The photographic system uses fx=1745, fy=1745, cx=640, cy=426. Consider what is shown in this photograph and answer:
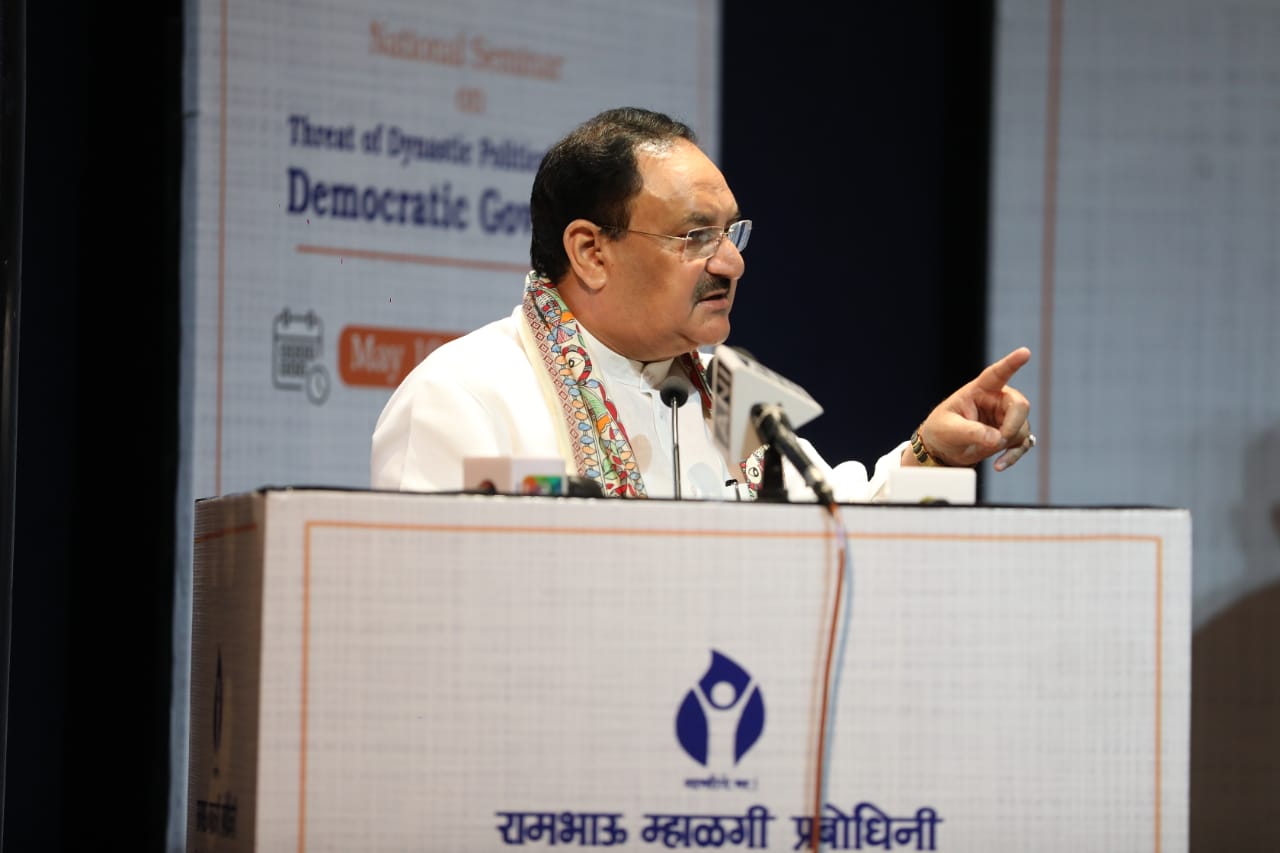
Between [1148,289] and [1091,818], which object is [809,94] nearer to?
[1148,289]

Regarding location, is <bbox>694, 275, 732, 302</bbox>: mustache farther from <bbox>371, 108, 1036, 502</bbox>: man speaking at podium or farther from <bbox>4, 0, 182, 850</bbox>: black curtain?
<bbox>4, 0, 182, 850</bbox>: black curtain

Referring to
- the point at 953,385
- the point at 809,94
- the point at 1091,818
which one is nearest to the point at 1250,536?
the point at 953,385

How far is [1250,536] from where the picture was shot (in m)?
4.35

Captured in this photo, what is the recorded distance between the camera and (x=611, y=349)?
2.81 meters

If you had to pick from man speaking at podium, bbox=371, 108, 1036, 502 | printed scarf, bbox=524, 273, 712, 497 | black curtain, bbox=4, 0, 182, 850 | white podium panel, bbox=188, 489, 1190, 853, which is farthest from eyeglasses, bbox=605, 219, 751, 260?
black curtain, bbox=4, 0, 182, 850

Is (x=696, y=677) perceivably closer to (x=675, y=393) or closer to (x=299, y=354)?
(x=675, y=393)

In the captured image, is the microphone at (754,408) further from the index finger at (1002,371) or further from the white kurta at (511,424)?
the white kurta at (511,424)

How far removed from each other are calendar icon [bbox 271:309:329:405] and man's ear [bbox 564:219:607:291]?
1.03 m

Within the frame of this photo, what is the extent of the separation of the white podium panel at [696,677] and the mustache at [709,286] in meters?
1.08

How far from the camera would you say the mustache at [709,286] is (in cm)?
272

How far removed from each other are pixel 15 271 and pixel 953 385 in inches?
113

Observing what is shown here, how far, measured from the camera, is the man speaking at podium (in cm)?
254

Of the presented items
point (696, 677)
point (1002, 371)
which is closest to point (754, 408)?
point (696, 677)

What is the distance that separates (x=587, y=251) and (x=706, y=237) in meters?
0.20
